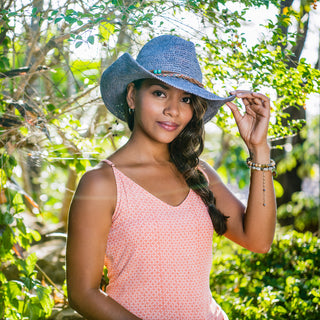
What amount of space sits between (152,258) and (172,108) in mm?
670

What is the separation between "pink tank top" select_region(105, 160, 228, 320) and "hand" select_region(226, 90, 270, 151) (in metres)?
0.54

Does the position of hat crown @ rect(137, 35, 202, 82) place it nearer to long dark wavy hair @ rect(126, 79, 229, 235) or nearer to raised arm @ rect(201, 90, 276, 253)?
long dark wavy hair @ rect(126, 79, 229, 235)

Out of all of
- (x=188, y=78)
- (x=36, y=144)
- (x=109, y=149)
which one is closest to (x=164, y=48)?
(x=188, y=78)

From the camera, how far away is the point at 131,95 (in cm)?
230

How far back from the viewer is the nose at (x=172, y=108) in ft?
7.01

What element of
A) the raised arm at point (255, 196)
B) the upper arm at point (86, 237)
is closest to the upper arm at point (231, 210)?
the raised arm at point (255, 196)

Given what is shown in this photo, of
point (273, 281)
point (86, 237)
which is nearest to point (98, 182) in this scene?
point (86, 237)

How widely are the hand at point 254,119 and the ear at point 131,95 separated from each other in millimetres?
489

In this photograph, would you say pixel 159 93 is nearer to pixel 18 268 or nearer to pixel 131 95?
pixel 131 95

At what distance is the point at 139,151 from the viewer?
2246 mm

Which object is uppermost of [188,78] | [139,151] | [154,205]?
[188,78]

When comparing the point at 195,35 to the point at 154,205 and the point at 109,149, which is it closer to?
the point at 154,205

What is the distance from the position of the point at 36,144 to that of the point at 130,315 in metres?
1.70

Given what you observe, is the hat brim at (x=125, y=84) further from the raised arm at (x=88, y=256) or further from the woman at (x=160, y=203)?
the raised arm at (x=88, y=256)
